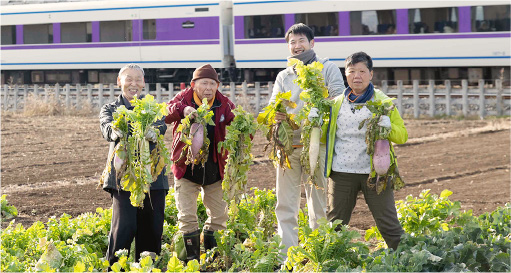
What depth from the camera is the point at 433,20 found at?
1934 centimetres

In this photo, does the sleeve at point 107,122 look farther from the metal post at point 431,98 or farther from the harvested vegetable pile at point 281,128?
the metal post at point 431,98

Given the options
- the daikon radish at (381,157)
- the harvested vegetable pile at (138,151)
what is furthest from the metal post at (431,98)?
the harvested vegetable pile at (138,151)

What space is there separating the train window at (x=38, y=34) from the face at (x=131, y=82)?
1998 centimetres

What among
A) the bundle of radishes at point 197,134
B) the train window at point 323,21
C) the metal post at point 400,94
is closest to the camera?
the bundle of radishes at point 197,134

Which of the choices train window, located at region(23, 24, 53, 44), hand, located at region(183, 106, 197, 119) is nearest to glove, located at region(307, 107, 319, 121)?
hand, located at region(183, 106, 197, 119)

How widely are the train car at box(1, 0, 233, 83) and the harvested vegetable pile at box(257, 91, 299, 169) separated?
16410 mm

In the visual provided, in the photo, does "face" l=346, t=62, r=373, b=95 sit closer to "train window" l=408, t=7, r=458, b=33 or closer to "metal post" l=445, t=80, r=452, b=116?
"metal post" l=445, t=80, r=452, b=116

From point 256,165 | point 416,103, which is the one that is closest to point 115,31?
point 416,103

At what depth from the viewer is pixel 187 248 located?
18.2 ft

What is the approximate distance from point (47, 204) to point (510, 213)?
5.12 m

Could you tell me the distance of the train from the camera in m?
19.2

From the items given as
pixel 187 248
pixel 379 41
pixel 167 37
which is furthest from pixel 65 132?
pixel 187 248

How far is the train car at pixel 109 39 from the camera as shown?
21766 mm

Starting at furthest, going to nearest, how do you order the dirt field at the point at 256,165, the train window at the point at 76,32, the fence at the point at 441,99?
the train window at the point at 76,32, the fence at the point at 441,99, the dirt field at the point at 256,165
